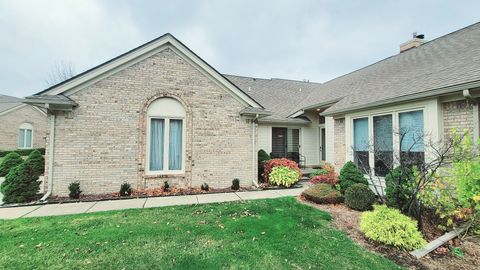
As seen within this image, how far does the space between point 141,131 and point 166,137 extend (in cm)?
91

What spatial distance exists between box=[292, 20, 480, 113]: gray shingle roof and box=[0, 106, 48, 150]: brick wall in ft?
99.5

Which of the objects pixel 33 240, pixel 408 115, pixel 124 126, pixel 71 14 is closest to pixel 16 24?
pixel 71 14

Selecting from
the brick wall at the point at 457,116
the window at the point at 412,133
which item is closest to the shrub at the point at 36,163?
the window at the point at 412,133

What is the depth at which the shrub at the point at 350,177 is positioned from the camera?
22.1 ft

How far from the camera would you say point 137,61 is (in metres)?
7.68

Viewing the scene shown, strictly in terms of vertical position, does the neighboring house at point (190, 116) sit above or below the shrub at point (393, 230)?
above

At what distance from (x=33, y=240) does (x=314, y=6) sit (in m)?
14.0

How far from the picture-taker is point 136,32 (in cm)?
1424

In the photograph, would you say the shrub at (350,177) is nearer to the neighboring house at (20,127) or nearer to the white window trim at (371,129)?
the white window trim at (371,129)

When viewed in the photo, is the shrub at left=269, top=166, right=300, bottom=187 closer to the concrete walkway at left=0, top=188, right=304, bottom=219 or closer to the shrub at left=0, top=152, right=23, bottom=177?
the concrete walkway at left=0, top=188, right=304, bottom=219

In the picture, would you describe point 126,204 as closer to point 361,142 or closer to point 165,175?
point 165,175

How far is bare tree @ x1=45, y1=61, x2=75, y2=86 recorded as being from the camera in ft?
82.7

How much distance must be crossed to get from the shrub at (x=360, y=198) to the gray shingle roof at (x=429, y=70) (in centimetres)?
316

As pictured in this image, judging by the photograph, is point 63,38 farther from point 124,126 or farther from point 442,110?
point 442,110
